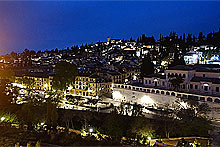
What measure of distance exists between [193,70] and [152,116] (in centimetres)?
858

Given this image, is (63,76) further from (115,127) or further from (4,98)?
(115,127)

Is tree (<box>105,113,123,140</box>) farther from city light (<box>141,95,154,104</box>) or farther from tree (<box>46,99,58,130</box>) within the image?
city light (<box>141,95,154,104</box>)

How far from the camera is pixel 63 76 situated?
3106cm

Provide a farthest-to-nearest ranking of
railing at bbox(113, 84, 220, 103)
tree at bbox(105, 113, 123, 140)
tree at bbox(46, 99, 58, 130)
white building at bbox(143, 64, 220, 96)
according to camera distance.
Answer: white building at bbox(143, 64, 220, 96) < railing at bbox(113, 84, 220, 103) < tree at bbox(46, 99, 58, 130) < tree at bbox(105, 113, 123, 140)

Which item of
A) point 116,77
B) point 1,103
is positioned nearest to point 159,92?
point 116,77

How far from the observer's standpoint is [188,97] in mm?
21047

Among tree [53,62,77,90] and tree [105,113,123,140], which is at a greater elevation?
tree [53,62,77,90]

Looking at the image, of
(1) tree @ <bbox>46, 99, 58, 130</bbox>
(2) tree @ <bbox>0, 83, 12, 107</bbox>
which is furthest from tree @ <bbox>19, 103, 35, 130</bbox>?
(2) tree @ <bbox>0, 83, 12, 107</bbox>

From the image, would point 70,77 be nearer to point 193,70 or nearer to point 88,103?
point 88,103

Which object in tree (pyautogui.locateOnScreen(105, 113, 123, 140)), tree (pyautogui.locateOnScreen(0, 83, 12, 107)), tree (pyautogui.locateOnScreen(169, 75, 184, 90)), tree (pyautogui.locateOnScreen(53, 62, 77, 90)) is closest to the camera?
tree (pyautogui.locateOnScreen(105, 113, 123, 140))

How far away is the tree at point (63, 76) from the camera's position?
30797 mm

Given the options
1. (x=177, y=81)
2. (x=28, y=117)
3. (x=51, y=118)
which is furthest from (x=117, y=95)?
(x=28, y=117)

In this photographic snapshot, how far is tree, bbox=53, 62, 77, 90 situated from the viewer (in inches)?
1212

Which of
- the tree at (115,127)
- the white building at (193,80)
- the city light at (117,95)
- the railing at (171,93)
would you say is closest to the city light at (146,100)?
the railing at (171,93)
